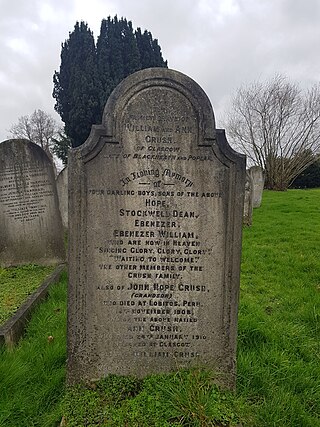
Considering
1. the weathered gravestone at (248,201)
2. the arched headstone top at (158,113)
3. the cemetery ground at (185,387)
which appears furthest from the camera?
the weathered gravestone at (248,201)

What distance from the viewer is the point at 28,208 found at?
5977 mm

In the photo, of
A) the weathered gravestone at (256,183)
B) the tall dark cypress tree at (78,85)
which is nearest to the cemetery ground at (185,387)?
the weathered gravestone at (256,183)

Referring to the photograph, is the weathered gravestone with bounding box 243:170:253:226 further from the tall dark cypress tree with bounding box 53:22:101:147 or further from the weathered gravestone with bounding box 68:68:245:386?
the tall dark cypress tree with bounding box 53:22:101:147

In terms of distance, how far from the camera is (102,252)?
2.67 meters

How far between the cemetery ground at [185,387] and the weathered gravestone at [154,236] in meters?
0.18

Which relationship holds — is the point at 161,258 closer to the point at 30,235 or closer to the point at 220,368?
the point at 220,368

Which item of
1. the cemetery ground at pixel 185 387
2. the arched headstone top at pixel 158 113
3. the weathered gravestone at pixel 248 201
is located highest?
the arched headstone top at pixel 158 113

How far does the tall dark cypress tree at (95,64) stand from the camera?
65.8 ft

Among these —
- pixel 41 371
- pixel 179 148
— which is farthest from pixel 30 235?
pixel 179 148

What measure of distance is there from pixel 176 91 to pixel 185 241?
3.75ft

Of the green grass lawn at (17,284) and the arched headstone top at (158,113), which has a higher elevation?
the arched headstone top at (158,113)

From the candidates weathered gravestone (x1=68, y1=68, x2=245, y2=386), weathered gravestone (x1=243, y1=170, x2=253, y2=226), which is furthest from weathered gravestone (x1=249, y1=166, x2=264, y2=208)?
weathered gravestone (x1=68, y1=68, x2=245, y2=386)

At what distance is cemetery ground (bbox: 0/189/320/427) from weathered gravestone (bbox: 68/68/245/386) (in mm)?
183

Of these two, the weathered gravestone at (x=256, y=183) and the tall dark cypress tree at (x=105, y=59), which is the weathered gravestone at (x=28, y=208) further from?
the tall dark cypress tree at (x=105, y=59)
